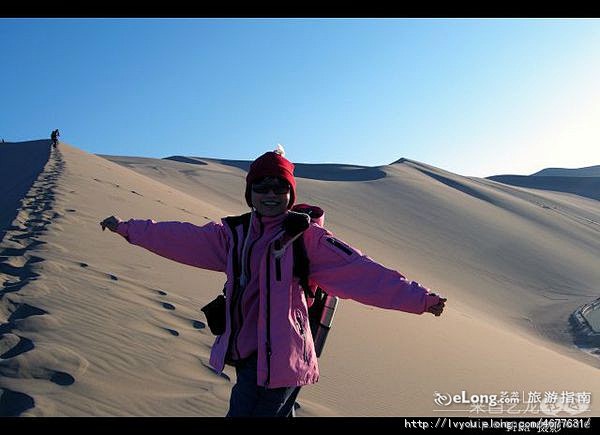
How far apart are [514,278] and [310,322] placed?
54.7ft

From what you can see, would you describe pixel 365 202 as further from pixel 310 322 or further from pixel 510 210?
pixel 310 322

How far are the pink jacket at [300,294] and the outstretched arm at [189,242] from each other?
10cm

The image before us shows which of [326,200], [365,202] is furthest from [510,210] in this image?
[326,200]

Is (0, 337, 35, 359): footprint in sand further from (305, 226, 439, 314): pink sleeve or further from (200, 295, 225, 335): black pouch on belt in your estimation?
(305, 226, 439, 314): pink sleeve

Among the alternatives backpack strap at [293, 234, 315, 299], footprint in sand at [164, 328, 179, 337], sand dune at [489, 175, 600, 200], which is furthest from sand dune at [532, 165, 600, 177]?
backpack strap at [293, 234, 315, 299]

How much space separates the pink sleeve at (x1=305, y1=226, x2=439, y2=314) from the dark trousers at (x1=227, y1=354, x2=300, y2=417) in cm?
45

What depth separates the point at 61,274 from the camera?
502 centimetres

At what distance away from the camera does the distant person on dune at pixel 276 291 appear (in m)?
2.02

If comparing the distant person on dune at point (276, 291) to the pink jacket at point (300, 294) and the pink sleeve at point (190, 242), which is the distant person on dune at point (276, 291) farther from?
the pink sleeve at point (190, 242)

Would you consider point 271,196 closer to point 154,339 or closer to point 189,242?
point 189,242

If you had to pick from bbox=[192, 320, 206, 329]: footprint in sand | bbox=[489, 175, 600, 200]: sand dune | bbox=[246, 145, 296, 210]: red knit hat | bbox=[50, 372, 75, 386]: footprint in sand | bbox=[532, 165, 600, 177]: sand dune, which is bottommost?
bbox=[50, 372, 75, 386]: footprint in sand

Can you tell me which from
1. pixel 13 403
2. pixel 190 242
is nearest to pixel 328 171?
pixel 13 403

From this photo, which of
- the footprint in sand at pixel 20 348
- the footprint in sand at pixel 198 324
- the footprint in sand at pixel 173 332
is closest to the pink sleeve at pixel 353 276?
the footprint in sand at pixel 20 348

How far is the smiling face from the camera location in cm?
218
